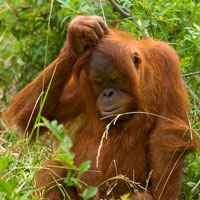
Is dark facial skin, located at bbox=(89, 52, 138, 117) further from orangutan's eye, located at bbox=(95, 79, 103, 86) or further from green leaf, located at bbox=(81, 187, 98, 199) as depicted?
green leaf, located at bbox=(81, 187, 98, 199)

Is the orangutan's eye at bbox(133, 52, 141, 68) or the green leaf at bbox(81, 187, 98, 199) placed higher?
the green leaf at bbox(81, 187, 98, 199)

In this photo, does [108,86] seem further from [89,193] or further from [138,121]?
[89,193]

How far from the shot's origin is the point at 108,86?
3.87 meters

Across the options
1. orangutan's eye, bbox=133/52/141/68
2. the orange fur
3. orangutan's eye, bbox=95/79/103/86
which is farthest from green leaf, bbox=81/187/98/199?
orangutan's eye, bbox=133/52/141/68

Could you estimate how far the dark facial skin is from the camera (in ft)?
12.5

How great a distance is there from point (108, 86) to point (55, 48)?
94.2 inches

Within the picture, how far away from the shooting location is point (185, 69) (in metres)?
5.04

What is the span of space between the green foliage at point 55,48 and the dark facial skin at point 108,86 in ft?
1.51

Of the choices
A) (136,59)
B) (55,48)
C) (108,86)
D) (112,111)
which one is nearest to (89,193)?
(112,111)

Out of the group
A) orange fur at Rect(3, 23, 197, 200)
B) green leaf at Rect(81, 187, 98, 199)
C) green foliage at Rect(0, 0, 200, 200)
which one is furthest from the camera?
orange fur at Rect(3, 23, 197, 200)

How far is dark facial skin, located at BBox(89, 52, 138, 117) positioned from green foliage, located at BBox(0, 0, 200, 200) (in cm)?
46

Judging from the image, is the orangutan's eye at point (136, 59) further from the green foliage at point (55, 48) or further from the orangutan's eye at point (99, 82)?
the green foliage at point (55, 48)

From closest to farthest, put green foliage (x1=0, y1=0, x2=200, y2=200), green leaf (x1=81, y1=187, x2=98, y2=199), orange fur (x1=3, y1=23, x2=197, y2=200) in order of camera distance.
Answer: green leaf (x1=81, y1=187, x2=98, y2=199) → green foliage (x1=0, y1=0, x2=200, y2=200) → orange fur (x1=3, y1=23, x2=197, y2=200)

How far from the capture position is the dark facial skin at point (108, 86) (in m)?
3.79
